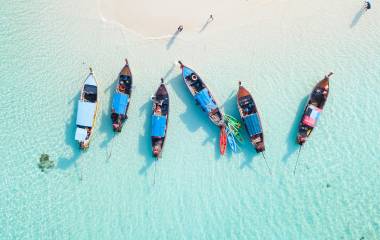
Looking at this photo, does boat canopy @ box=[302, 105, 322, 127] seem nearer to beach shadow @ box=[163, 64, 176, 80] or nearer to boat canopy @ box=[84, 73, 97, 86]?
beach shadow @ box=[163, 64, 176, 80]

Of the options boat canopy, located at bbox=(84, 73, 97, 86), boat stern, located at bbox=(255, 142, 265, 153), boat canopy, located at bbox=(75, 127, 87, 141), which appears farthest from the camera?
boat stern, located at bbox=(255, 142, 265, 153)

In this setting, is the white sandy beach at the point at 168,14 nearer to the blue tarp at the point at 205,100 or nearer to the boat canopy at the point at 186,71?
the boat canopy at the point at 186,71

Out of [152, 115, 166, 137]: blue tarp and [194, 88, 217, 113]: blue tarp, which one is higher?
[194, 88, 217, 113]: blue tarp

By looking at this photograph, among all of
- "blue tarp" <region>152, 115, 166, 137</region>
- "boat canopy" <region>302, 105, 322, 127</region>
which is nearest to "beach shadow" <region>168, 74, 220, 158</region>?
"blue tarp" <region>152, 115, 166, 137</region>

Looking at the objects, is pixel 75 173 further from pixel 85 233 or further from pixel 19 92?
pixel 19 92

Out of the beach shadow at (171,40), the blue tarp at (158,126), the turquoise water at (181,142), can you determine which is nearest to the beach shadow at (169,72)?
the turquoise water at (181,142)

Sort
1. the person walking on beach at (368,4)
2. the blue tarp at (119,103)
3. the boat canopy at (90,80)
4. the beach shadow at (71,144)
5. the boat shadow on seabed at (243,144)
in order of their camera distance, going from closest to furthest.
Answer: the blue tarp at (119,103)
the boat canopy at (90,80)
the beach shadow at (71,144)
the boat shadow on seabed at (243,144)
the person walking on beach at (368,4)
